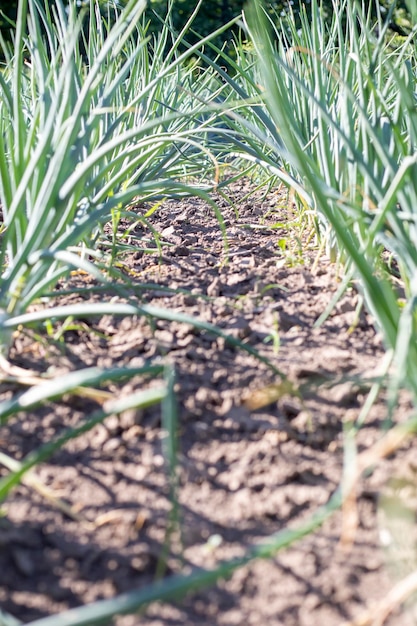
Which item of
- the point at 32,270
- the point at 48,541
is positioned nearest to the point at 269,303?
the point at 32,270

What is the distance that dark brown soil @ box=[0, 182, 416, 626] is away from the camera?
570mm

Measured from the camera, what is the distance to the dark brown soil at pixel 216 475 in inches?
22.4

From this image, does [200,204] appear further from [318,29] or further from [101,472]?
[101,472]

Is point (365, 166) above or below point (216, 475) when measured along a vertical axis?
above

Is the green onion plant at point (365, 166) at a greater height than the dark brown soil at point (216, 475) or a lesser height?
greater

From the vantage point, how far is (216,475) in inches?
28.0

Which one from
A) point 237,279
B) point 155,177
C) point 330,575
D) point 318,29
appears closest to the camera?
point 330,575

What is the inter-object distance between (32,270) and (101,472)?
35cm

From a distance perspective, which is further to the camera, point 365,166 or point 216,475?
point 365,166

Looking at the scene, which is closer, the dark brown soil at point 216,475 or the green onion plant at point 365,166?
the dark brown soil at point 216,475

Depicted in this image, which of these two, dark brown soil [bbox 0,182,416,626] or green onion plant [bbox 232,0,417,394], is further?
green onion plant [bbox 232,0,417,394]

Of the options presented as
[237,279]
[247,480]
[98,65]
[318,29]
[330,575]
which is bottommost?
[330,575]

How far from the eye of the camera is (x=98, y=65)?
3.13 ft

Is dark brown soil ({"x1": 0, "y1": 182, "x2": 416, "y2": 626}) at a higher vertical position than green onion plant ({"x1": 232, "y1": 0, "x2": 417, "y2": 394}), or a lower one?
lower
